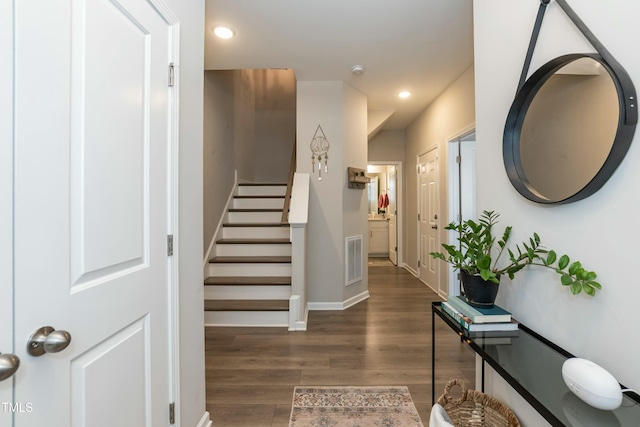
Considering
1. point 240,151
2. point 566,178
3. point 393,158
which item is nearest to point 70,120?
point 566,178

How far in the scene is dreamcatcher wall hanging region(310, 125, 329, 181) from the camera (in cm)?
338

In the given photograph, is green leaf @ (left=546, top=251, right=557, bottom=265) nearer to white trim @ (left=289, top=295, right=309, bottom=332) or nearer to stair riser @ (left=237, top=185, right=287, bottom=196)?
white trim @ (left=289, top=295, right=309, bottom=332)

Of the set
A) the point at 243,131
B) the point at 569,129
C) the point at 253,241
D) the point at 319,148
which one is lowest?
the point at 253,241

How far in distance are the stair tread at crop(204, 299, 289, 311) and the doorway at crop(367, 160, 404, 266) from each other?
3.42 m

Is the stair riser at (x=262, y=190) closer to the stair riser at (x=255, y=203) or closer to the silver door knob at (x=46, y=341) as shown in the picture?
the stair riser at (x=255, y=203)

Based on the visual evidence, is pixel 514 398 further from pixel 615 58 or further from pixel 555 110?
pixel 615 58

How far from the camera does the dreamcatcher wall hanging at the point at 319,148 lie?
338 cm

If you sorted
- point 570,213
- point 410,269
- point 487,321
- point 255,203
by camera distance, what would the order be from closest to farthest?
point 570,213 → point 487,321 → point 255,203 → point 410,269

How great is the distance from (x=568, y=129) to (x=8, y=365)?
5.46 feet

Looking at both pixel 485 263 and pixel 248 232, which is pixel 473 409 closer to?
pixel 485 263

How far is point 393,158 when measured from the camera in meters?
5.59

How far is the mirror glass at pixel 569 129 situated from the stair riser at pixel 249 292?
241 centimetres

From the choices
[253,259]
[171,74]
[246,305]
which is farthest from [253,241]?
[171,74]

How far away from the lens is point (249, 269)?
3256mm
